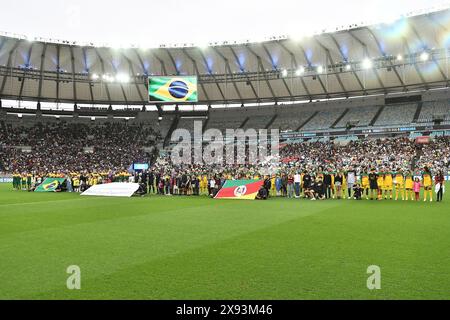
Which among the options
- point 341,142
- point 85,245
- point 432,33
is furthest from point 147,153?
point 85,245

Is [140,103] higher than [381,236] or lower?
higher

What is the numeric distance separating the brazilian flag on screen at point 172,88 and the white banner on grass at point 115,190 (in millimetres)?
20549

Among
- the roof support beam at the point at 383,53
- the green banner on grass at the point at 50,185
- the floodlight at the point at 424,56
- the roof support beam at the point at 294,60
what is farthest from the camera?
the roof support beam at the point at 294,60

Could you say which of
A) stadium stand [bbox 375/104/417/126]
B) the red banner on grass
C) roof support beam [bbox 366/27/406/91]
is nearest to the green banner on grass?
the red banner on grass

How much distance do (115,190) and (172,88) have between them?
21.9m

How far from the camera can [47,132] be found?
182ft

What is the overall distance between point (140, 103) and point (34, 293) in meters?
55.5

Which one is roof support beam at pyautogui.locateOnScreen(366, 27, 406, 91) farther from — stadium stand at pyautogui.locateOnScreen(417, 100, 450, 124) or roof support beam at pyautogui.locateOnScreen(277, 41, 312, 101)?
roof support beam at pyautogui.locateOnScreen(277, 41, 312, 101)

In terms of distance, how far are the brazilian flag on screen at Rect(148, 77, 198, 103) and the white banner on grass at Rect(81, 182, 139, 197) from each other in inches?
809

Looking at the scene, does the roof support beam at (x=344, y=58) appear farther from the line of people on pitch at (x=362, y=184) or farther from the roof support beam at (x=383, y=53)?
the line of people on pitch at (x=362, y=184)

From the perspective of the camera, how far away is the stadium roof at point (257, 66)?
4203 centimetres

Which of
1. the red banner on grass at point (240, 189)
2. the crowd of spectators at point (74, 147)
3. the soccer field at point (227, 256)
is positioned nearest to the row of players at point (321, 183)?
the red banner on grass at point (240, 189)

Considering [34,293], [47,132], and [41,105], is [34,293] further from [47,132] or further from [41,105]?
[41,105]

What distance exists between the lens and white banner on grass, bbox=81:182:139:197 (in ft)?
75.9
